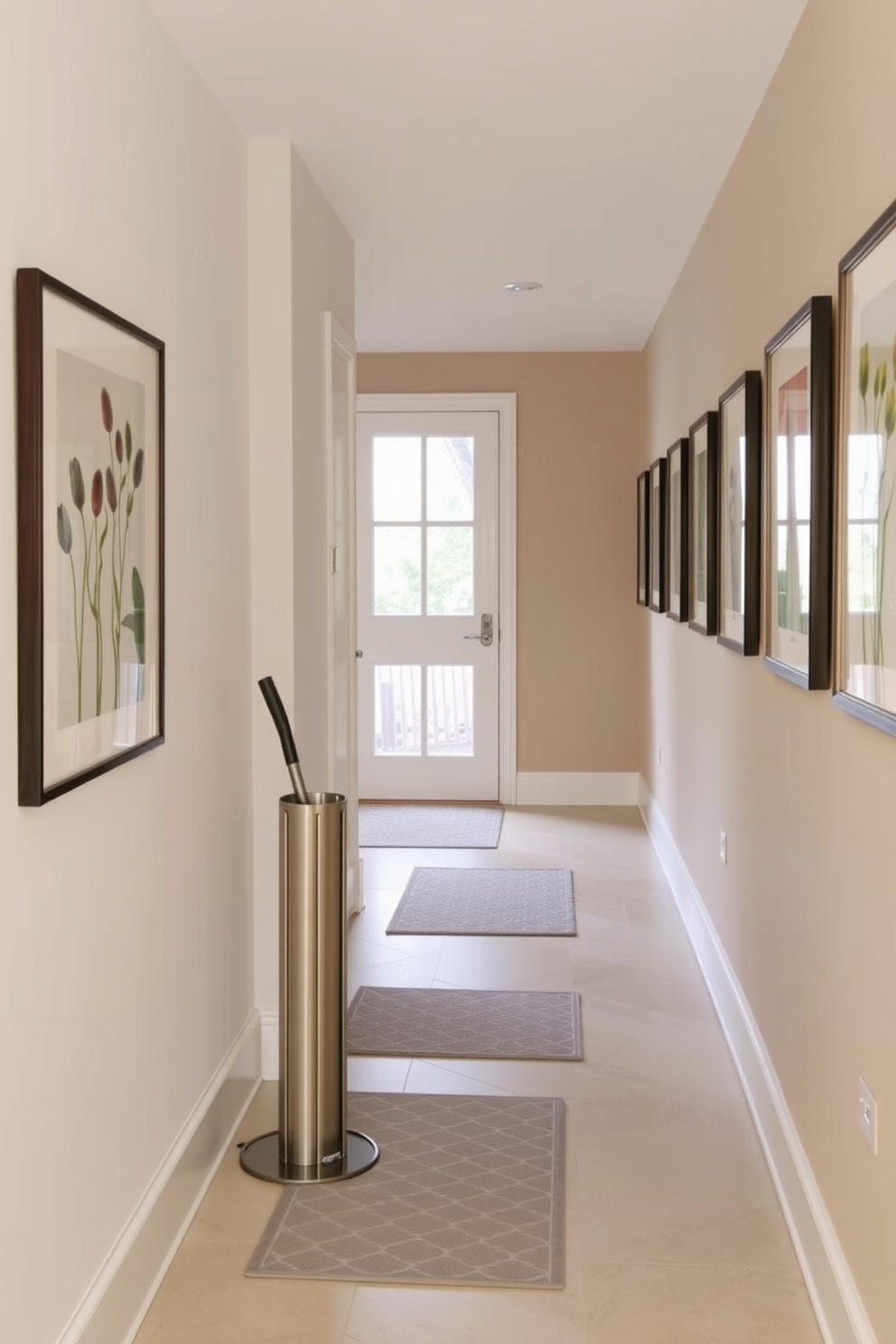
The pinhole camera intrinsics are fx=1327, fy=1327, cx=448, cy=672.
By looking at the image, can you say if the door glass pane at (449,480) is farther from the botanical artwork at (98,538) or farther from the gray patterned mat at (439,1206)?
the botanical artwork at (98,538)

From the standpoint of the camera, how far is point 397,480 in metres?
7.33

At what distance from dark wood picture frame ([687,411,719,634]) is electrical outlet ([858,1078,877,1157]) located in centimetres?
207

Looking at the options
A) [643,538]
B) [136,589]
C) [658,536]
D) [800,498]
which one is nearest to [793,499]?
[800,498]

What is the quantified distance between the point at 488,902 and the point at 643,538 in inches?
90.3

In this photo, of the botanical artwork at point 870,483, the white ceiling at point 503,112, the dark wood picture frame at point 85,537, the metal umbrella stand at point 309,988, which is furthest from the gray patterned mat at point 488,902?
the botanical artwork at point 870,483

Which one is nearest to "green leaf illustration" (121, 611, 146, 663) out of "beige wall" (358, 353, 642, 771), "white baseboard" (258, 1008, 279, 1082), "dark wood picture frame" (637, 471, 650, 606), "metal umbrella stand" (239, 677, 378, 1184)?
"metal umbrella stand" (239, 677, 378, 1184)

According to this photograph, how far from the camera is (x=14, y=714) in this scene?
6.09 feet

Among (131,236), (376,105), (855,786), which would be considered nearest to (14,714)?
(131,236)

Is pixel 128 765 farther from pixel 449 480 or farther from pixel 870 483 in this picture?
pixel 449 480

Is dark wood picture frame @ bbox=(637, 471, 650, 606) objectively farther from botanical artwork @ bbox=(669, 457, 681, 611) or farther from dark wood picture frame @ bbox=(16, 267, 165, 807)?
dark wood picture frame @ bbox=(16, 267, 165, 807)

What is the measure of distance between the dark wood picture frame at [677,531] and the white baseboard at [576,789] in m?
2.04

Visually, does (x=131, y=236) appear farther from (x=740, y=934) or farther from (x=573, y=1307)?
(x=740, y=934)

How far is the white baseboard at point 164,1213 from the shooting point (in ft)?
7.14

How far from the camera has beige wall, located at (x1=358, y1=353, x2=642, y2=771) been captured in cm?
721
